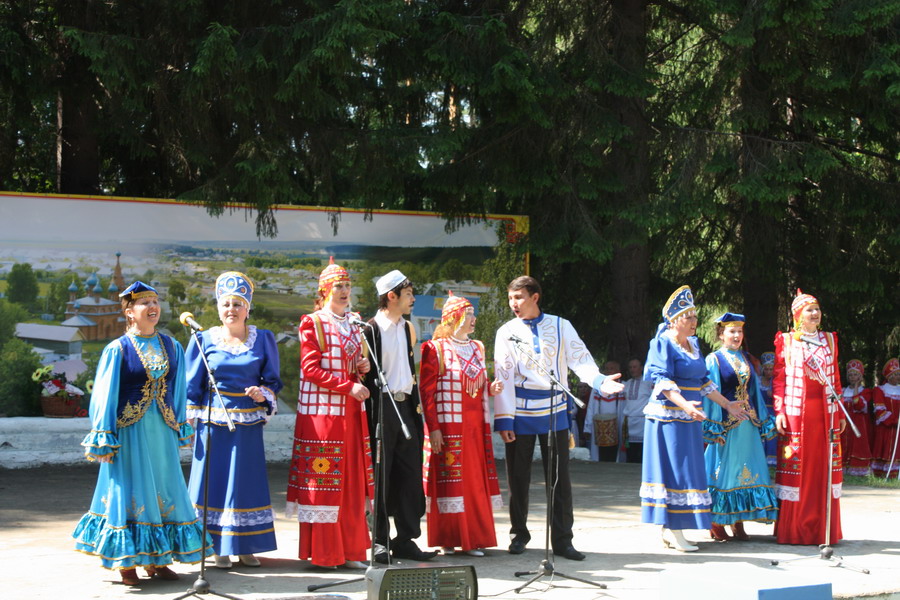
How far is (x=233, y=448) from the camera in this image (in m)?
6.96

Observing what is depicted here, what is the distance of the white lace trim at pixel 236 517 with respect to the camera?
22.6ft

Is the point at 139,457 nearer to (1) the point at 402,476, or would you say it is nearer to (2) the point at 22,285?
(1) the point at 402,476

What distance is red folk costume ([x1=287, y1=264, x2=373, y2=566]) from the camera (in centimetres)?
699

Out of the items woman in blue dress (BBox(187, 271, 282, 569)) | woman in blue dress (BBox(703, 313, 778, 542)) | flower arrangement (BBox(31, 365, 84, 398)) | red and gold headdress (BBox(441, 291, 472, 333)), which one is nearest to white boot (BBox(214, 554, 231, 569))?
woman in blue dress (BBox(187, 271, 282, 569))

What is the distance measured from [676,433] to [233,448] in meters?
3.36

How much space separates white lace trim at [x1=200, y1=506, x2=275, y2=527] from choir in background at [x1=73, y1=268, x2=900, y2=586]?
11 mm

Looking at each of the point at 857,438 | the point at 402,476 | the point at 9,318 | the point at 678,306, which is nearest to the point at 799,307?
the point at 678,306

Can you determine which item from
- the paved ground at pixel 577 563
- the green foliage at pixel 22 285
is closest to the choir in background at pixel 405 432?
the paved ground at pixel 577 563

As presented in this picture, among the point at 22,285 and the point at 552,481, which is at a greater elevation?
the point at 22,285

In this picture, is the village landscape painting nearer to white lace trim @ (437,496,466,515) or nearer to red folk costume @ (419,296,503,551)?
red folk costume @ (419,296,503,551)

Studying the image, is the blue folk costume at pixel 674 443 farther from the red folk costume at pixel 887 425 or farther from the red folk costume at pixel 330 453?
the red folk costume at pixel 887 425

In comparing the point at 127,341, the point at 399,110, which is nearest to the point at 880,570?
the point at 127,341

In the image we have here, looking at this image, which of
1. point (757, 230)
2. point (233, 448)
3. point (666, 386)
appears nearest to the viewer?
point (233, 448)

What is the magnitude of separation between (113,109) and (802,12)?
829 centimetres
